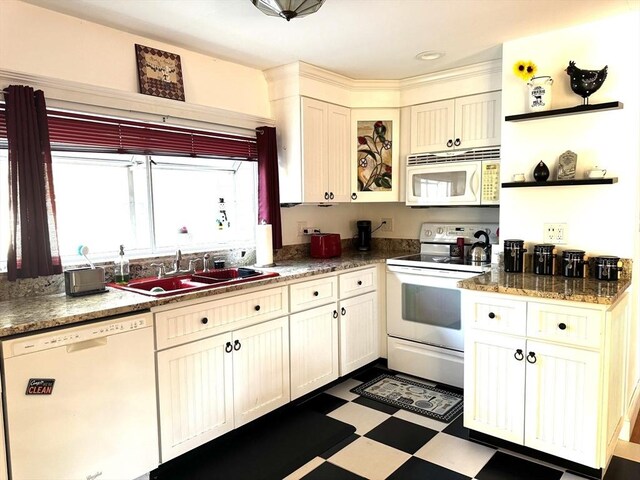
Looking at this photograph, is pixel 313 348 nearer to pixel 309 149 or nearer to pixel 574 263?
pixel 309 149

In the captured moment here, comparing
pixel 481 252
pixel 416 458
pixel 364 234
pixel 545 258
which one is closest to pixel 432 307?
pixel 481 252

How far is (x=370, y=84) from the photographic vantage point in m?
3.53

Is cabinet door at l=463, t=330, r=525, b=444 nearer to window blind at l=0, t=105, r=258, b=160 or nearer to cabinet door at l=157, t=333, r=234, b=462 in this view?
cabinet door at l=157, t=333, r=234, b=462

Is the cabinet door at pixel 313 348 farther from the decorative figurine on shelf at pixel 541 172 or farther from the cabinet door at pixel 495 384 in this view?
the decorative figurine on shelf at pixel 541 172

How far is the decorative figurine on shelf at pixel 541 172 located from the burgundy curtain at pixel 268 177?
67.6 inches

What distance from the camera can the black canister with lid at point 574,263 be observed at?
2.44 m

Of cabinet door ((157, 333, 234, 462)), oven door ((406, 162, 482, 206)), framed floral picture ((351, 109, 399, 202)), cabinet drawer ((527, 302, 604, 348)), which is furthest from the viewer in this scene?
framed floral picture ((351, 109, 399, 202))

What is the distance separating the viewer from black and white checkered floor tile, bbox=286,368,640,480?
220 cm

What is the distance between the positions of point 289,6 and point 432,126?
1851mm

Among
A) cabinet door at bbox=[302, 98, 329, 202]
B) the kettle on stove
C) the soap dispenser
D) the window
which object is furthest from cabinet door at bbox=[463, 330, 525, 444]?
the soap dispenser

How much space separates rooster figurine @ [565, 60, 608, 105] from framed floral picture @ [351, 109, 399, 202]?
139cm

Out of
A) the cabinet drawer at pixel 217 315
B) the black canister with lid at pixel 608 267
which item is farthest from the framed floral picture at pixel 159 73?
the black canister with lid at pixel 608 267

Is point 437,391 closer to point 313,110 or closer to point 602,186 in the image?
point 602,186

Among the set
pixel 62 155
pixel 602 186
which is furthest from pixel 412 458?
pixel 62 155
